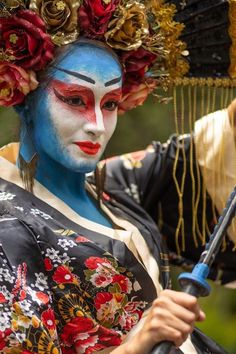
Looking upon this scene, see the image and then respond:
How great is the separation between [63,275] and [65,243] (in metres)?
0.07

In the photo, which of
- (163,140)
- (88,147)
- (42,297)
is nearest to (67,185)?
(88,147)

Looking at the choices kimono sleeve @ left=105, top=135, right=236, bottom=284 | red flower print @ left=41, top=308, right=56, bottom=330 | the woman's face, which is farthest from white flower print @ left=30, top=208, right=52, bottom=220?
kimono sleeve @ left=105, top=135, right=236, bottom=284

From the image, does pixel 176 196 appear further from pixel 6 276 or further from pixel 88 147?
pixel 6 276

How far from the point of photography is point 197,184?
9.61 ft

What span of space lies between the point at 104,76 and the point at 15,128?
0.23 metres

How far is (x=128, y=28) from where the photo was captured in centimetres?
243

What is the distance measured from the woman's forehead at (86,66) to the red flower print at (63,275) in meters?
0.39

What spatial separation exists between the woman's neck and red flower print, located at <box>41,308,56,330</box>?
0.33 meters

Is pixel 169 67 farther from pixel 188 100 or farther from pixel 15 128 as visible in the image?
pixel 15 128

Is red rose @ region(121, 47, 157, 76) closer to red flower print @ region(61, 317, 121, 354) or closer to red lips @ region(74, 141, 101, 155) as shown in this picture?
red lips @ region(74, 141, 101, 155)

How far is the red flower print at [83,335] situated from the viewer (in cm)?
227

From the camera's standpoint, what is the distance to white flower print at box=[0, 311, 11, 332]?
2146 millimetres

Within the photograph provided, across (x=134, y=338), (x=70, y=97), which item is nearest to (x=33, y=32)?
(x=70, y=97)

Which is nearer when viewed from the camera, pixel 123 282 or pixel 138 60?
pixel 123 282
